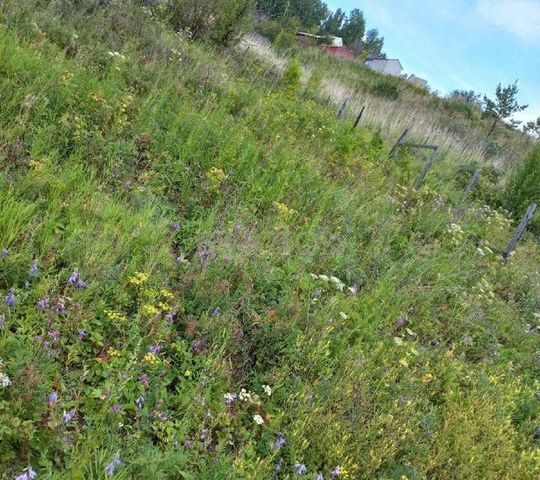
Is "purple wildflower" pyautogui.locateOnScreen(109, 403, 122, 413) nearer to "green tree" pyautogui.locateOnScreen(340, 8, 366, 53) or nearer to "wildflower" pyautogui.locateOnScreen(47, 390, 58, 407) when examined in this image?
"wildflower" pyautogui.locateOnScreen(47, 390, 58, 407)

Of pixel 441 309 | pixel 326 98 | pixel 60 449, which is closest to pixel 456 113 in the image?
pixel 326 98

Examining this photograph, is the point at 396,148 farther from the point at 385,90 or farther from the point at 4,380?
the point at 385,90

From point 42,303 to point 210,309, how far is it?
3.85ft

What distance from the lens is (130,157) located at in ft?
15.3

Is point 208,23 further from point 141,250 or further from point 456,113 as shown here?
point 456,113

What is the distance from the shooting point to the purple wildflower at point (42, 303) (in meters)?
2.45

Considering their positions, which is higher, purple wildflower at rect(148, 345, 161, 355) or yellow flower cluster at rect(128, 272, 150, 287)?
yellow flower cluster at rect(128, 272, 150, 287)

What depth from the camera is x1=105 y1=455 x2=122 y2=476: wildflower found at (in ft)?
6.25

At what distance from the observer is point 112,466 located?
191 centimetres

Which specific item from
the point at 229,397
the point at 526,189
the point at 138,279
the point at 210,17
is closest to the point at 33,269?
the point at 138,279

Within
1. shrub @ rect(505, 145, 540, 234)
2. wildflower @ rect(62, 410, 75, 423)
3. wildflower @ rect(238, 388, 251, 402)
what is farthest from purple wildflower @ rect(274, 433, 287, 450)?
shrub @ rect(505, 145, 540, 234)

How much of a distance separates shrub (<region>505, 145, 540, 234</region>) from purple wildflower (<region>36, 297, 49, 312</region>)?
13131 mm

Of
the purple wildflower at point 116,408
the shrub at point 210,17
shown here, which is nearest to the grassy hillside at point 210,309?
the purple wildflower at point 116,408

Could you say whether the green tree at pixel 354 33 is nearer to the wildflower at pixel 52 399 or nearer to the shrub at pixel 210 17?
the shrub at pixel 210 17
